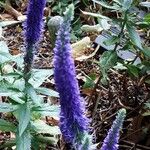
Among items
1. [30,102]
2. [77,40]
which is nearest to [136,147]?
[30,102]

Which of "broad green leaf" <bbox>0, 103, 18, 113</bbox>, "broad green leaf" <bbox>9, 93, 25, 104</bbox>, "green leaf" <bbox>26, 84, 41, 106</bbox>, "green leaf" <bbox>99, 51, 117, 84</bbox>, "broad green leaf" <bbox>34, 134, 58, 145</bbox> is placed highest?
"green leaf" <bbox>26, 84, 41, 106</bbox>

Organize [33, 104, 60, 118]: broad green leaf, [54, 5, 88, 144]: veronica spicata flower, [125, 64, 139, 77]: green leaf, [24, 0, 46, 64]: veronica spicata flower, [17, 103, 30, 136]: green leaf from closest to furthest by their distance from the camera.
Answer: [54, 5, 88, 144]: veronica spicata flower
[24, 0, 46, 64]: veronica spicata flower
[17, 103, 30, 136]: green leaf
[33, 104, 60, 118]: broad green leaf
[125, 64, 139, 77]: green leaf

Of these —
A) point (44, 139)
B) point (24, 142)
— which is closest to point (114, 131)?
point (24, 142)

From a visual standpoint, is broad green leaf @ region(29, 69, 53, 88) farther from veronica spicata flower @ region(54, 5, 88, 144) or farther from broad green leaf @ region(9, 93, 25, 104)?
veronica spicata flower @ region(54, 5, 88, 144)

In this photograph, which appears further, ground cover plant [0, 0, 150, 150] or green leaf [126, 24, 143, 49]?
green leaf [126, 24, 143, 49]

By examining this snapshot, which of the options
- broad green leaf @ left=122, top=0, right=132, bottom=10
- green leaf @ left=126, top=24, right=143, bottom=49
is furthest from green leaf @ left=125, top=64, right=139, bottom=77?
broad green leaf @ left=122, top=0, right=132, bottom=10

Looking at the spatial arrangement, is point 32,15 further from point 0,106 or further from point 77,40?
point 77,40
